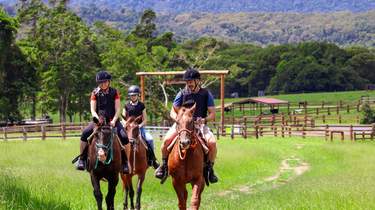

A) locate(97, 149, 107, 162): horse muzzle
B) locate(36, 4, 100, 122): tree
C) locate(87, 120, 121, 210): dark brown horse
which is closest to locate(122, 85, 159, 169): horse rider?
locate(87, 120, 121, 210): dark brown horse

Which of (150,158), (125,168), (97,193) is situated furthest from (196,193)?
(150,158)

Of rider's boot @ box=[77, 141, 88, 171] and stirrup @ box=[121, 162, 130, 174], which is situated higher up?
rider's boot @ box=[77, 141, 88, 171]

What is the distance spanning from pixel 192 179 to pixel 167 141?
850 mm

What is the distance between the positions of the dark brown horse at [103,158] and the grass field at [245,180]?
78cm

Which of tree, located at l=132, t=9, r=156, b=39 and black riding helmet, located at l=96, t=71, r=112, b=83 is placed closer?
black riding helmet, located at l=96, t=71, r=112, b=83

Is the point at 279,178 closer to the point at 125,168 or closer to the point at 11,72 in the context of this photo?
the point at 125,168

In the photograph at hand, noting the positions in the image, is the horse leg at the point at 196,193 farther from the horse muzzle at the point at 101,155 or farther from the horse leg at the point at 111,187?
the horse leg at the point at 111,187

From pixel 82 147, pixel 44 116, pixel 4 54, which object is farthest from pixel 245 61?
pixel 82 147

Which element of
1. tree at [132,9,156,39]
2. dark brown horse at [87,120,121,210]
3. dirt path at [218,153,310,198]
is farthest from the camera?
Result: tree at [132,9,156,39]

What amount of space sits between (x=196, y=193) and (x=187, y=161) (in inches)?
22.7

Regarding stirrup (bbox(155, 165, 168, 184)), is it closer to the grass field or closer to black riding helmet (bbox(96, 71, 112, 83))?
the grass field

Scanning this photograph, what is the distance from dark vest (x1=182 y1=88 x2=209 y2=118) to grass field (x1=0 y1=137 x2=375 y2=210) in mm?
2464

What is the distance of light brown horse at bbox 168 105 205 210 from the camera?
33.4 feet

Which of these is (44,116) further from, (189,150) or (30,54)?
(189,150)
